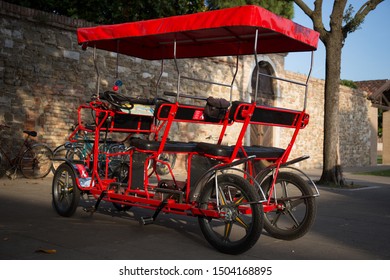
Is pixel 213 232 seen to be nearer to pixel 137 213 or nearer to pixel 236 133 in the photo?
pixel 137 213

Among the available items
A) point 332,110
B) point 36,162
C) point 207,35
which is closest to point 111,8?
point 36,162

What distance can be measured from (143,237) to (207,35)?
2669 mm

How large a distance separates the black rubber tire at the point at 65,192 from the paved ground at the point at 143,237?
12 centimetres

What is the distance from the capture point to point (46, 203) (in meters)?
7.57

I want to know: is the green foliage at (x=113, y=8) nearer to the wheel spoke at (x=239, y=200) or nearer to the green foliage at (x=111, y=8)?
the green foliage at (x=111, y=8)

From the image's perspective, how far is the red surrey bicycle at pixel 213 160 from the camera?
4.93 m

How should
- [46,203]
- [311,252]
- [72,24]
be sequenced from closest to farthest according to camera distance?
1. [311,252]
2. [46,203]
3. [72,24]

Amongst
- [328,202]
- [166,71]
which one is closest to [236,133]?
[166,71]

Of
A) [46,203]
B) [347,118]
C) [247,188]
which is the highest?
[347,118]

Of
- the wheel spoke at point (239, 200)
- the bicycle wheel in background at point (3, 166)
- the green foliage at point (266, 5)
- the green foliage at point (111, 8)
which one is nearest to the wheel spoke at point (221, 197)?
the wheel spoke at point (239, 200)

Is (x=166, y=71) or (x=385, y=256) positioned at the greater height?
(x=166, y=71)

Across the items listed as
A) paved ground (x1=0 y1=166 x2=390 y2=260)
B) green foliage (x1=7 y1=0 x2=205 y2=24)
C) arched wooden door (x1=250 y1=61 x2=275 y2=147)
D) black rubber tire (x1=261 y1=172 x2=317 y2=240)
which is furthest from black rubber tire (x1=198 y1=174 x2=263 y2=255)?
arched wooden door (x1=250 y1=61 x2=275 y2=147)

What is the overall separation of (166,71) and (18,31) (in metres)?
4.58

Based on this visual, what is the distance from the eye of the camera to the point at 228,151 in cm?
518
